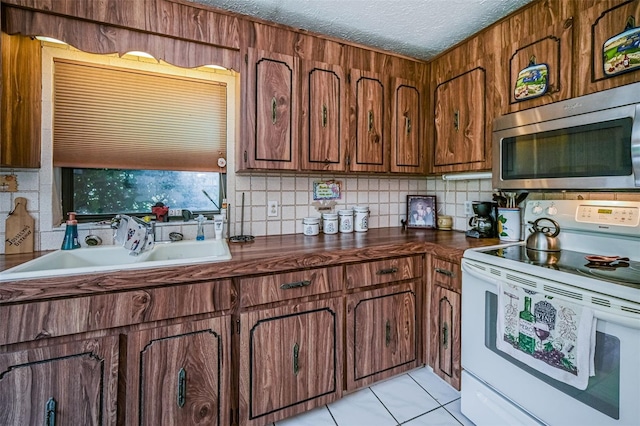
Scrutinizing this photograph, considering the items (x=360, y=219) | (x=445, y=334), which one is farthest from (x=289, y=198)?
(x=445, y=334)

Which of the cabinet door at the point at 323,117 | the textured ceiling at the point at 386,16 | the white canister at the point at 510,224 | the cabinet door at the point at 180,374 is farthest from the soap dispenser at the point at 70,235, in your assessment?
the white canister at the point at 510,224

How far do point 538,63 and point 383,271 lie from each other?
1.35 metres

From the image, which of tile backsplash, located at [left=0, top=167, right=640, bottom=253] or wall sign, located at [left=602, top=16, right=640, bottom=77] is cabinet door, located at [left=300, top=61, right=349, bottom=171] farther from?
wall sign, located at [left=602, top=16, right=640, bottom=77]

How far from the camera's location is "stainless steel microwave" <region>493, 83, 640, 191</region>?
111cm

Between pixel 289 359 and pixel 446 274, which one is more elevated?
pixel 446 274

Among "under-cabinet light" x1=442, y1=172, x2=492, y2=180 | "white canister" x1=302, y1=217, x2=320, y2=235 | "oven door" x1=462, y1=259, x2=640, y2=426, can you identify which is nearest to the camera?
"oven door" x1=462, y1=259, x2=640, y2=426

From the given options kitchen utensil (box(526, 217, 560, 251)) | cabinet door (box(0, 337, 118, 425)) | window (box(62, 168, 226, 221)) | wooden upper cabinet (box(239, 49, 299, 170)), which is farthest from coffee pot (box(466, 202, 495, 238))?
cabinet door (box(0, 337, 118, 425))

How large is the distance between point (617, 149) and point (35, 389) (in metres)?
2.40

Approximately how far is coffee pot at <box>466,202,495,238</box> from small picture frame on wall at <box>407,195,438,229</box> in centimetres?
42

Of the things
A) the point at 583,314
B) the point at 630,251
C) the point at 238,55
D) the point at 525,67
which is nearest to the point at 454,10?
the point at 525,67

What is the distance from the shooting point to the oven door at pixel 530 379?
887 mm

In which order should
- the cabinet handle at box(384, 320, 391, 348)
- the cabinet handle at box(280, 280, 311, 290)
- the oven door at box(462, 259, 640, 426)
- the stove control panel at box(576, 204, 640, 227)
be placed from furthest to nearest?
the cabinet handle at box(384, 320, 391, 348) < the cabinet handle at box(280, 280, 311, 290) < the stove control panel at box(576, 204, 640, 227) < the oven door at box(462, 259, 640, 426)

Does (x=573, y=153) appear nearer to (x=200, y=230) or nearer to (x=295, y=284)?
(x=295, y=284)

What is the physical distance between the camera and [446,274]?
1.64 m
